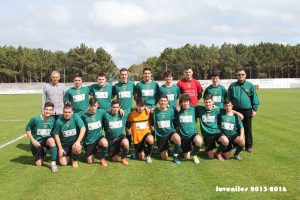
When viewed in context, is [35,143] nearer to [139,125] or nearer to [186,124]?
[139,125]

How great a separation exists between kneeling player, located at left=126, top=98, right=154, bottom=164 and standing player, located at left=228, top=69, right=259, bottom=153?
83.2 inches

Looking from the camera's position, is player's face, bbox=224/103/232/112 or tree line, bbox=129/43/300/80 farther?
tree line, bbox=129/43/300/80

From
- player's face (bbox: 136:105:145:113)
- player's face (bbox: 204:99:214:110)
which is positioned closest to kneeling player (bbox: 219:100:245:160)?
player's face (bbox: 204:99:214:110)

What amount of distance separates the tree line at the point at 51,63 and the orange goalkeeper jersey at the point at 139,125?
6284cm

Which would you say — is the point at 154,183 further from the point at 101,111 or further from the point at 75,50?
the point at 75,50

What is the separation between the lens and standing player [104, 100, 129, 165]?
256 inches

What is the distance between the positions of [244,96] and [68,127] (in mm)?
3914

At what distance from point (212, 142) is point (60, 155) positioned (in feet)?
9.96

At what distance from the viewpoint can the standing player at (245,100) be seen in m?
7.28

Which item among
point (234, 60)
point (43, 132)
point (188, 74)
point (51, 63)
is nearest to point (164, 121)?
point (188, 74)

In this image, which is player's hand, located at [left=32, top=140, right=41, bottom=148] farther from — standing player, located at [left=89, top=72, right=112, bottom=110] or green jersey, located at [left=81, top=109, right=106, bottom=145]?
standing player, located at [left=89, top=72, right=112, bottom=110]

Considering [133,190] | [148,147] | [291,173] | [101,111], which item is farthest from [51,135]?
[291,173]

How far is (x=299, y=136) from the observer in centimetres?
859

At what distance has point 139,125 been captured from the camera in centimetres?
674
